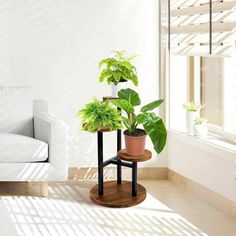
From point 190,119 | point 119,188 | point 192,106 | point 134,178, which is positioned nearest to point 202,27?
point 192,106

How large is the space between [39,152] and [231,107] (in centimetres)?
159

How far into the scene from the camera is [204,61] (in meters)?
4.76

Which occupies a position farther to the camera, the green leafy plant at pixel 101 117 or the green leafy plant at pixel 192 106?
the green leafy plant at pixel 192 106

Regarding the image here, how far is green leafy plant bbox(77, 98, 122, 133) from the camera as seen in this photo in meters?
4.24

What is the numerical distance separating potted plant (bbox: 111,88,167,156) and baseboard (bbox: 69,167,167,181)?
882 millimetres

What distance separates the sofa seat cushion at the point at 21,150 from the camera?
14.1ft

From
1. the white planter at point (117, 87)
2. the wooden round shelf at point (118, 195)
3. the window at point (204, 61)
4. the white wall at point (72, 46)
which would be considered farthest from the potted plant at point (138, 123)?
the white wall at point (72, 46)

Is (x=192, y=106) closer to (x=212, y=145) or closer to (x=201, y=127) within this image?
(x=201, y=127)

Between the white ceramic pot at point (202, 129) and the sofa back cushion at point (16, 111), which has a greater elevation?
the sofa back cushion at point (16, 111)

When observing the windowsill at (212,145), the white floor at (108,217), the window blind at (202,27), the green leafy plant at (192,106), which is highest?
the window blind at (202,27)

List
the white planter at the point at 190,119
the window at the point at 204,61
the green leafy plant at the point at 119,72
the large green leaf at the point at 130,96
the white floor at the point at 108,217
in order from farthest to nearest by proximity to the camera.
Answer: the white planter at the point at 190,119, the green leafy plant at the point at 119,72, the large green leaf at the point at 130,96, the window at the point at 204,61, the white floor at the point at 108,217

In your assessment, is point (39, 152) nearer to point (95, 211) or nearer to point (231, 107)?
point (95, 211)

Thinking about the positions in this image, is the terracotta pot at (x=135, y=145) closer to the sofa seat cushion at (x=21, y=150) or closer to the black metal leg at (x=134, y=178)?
the black metal leg at (x=134, y=178)

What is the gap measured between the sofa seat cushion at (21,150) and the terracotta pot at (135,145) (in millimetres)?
669
